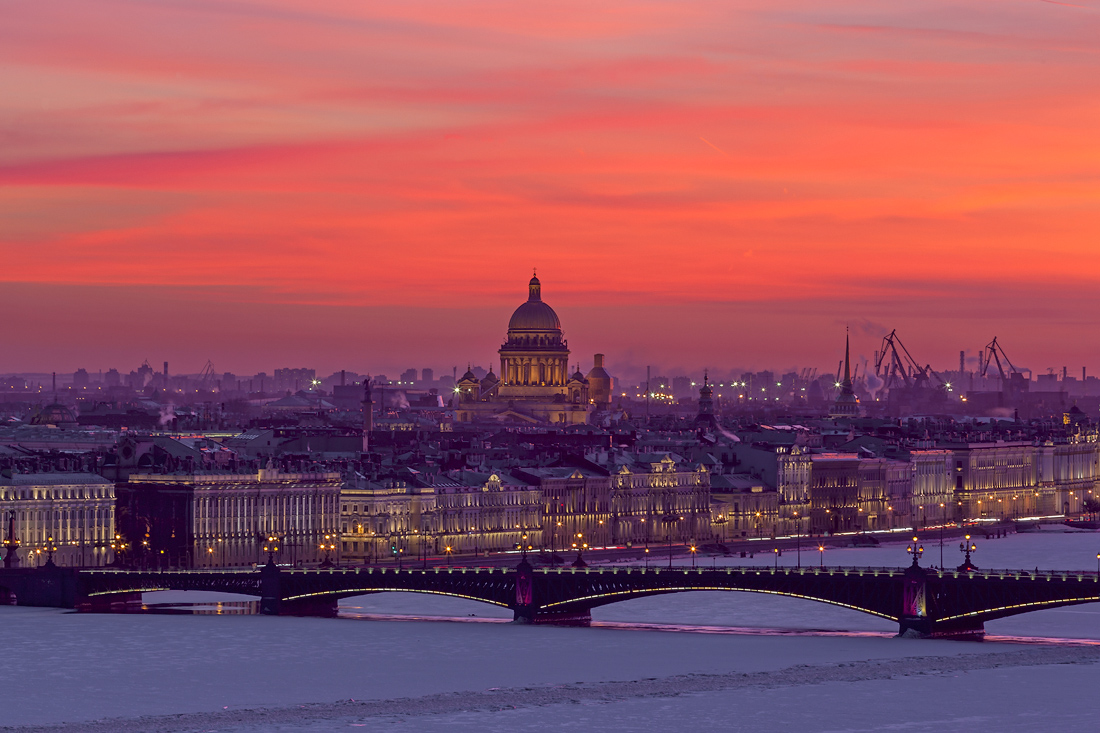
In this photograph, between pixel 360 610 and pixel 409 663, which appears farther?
pixel 360 610

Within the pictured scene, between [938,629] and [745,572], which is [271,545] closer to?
[745,572]

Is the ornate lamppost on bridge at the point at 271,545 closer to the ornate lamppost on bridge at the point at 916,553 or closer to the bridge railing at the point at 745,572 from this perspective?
the bridge railing at the point at 745,572

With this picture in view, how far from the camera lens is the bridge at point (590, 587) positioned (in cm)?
8938

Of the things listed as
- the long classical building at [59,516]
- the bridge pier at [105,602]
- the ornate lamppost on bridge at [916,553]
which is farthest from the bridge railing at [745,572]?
the long classical building at [59,516]

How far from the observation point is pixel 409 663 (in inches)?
3287

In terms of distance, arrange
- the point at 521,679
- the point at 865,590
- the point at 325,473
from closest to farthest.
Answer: the point at 521,679
the point at 865,590
the point at 325,473

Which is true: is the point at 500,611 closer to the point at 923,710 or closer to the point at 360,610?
the point at 360,610

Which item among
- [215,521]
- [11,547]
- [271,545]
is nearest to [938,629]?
[11,547]

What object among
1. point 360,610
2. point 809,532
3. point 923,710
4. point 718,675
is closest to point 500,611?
point 360,610

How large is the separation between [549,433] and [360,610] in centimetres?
8377

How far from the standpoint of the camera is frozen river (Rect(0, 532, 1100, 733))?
73062mm

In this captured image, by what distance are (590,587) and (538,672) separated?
14.1 m

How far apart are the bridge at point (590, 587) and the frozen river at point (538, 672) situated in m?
1.06

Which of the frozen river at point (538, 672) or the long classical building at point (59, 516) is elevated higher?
the long classical building at point (59, 516)
